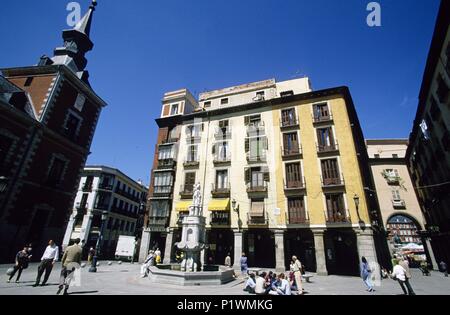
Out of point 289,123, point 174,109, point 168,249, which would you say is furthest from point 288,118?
point 168,249

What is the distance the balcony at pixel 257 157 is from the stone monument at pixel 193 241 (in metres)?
10.2

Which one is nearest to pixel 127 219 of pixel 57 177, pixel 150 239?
pixel 150 239

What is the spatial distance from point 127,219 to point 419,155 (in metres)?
47.3

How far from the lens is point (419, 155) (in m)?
28.4

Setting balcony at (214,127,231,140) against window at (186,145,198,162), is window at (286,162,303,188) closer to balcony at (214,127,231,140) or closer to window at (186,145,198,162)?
balcony at (214,127,231,140)

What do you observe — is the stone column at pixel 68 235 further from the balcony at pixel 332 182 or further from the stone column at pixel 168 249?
the balcony at pixel 332 182

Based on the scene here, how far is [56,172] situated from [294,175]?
72.9ft

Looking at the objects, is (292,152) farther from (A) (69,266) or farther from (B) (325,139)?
(A) (69,266)

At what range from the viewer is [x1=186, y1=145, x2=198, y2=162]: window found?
26.1 meters

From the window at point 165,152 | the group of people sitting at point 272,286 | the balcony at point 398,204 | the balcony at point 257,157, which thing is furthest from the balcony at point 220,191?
the balcony at point 398,204

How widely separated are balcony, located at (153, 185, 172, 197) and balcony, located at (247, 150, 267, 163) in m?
9.86

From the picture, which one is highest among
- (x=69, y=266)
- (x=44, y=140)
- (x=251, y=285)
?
(x=44, y=140)

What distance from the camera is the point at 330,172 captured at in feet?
66.4
